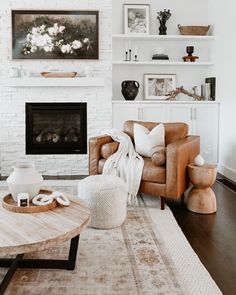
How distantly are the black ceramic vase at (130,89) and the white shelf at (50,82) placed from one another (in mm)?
423

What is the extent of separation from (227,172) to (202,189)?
170cm

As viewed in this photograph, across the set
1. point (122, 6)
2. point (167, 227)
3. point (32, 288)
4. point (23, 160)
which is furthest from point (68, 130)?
point (32, 288)

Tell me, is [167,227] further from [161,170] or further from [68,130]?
[68,130]

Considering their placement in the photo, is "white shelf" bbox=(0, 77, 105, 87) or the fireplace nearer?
"white shelf" bbox=(0, 77, 105, 87)

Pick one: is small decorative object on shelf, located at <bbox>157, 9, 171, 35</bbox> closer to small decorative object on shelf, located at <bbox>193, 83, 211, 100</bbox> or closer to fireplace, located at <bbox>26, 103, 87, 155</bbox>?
small decorative object on shelf, located at <bbox>193, 83, 211, 100</bbox>

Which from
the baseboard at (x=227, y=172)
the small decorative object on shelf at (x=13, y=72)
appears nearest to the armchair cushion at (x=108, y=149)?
the baseboard at (x=227, y=172)

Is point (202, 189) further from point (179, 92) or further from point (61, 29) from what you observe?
point (61, 29)

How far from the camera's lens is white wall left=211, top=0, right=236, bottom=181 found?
16.2ft

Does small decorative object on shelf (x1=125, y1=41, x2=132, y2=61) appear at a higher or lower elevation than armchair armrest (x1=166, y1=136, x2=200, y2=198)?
higher

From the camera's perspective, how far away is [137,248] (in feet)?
8.81

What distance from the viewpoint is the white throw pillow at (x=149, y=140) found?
401 cm

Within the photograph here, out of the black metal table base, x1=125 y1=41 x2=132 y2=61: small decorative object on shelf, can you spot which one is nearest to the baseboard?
x1=125 y1=41 x2=132 y2=61: small decorative object on shelf

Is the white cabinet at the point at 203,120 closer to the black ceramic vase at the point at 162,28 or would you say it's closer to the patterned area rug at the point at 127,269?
the black ceramic vase at the point at 162,28

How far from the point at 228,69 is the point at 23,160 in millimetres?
3120
